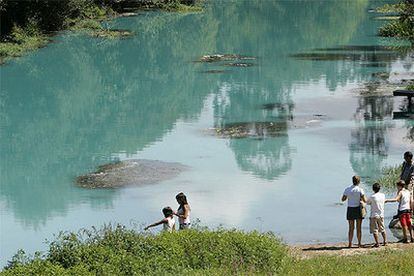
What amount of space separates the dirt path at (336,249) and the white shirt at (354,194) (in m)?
1.04

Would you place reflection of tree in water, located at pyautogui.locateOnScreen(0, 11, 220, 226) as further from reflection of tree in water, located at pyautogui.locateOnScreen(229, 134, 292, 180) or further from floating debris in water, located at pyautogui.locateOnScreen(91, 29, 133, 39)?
reflection of tree in water, located at pyautogui.locateOnScreen(229, 134, 292, 180)

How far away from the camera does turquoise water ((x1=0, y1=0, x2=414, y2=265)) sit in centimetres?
2858

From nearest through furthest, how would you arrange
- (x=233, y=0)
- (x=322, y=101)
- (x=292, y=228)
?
(x=292, y=228), (x=322, y=101), (x=233, y=0)

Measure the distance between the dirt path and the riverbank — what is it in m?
41.0

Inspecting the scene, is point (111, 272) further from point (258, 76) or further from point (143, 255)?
point (258, 76)

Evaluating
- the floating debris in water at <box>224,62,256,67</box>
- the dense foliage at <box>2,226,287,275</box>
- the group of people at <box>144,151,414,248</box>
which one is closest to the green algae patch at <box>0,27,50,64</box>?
the floating debris in water at <box>224,62,256,67</box>

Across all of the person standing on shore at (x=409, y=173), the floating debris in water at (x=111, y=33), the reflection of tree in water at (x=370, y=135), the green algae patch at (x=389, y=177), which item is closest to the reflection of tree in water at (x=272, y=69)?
the reflection of tree in water at (x=370, y=135)

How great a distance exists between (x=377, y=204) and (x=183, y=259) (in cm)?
589

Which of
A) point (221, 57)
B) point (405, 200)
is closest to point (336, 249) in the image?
point (405, 200)

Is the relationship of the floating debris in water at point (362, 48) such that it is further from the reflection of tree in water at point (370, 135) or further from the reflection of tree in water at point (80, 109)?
the reflection of tree in water at point (370, 135)

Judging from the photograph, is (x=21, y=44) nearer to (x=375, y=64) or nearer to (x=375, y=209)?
(x=375, y=64)

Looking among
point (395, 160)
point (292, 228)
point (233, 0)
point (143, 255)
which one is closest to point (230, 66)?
point (395, 160)

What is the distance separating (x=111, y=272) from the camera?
56.5ft

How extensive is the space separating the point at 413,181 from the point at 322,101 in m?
24.4
